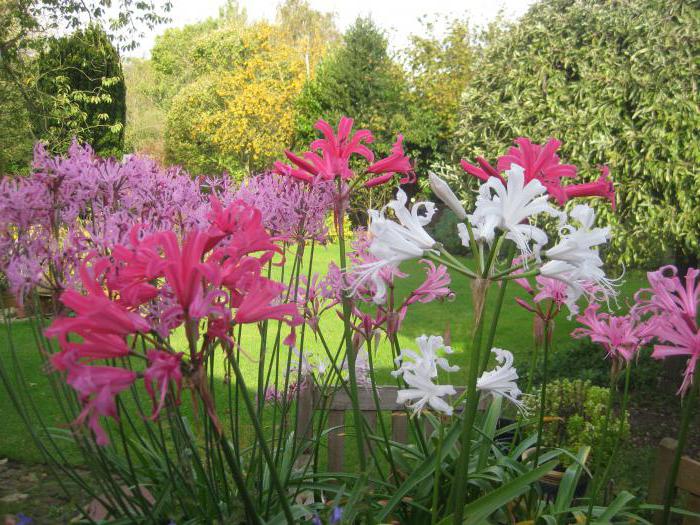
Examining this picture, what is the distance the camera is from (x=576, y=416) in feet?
11.2

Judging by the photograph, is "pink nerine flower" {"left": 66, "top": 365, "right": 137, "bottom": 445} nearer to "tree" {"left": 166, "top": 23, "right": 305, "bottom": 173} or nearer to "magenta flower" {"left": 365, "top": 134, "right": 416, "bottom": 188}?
"magenta flower" {"left": 365, "top": 134, "right": 416, "bottom": 188}

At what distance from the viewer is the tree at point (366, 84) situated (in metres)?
18.6

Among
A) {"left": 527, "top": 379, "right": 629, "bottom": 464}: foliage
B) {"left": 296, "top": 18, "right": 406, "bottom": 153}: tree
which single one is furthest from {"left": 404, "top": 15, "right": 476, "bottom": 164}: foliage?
{"left": 527, "top": 379, "right": 629, "bottom": 464}: foliage

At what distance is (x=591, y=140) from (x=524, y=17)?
170cm

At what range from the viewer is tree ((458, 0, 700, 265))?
5168 millimetres

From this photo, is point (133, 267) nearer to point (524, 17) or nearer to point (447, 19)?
point (524, 17)

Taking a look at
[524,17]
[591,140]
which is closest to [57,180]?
[591,140]

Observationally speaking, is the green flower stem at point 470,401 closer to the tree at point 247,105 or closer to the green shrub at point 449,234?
the green shrub at point 449,234

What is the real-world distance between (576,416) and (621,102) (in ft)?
10.3

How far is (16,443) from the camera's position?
15.5ft

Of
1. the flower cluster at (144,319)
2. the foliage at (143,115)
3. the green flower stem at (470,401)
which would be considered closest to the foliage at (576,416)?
the green flower stem at (470,401)

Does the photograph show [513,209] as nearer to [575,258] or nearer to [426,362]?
[575,258]

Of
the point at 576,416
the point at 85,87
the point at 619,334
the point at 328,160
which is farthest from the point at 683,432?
the point at 85,87

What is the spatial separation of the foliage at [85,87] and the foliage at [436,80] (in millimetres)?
8330
